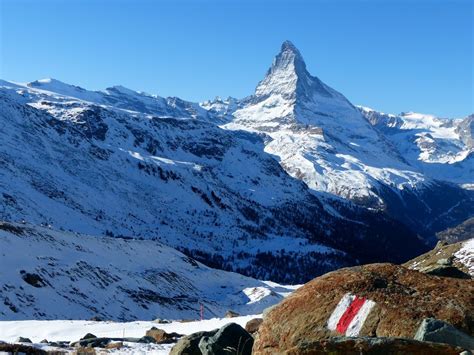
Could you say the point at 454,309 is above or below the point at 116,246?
above

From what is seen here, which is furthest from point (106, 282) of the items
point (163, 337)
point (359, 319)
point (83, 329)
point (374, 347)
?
point (374, 347)

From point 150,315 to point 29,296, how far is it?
17.9 metres

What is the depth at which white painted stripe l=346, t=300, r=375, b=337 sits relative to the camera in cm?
1309

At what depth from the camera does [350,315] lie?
1344cm

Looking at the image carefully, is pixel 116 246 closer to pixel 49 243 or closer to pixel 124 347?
pixel 49 243

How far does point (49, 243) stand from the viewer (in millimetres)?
89750

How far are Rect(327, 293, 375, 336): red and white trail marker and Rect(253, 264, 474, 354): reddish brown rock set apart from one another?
116 mm

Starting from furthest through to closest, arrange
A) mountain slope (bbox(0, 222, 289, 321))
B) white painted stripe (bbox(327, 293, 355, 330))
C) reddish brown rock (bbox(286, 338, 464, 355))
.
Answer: mountain slope (bbox(0, 222, 289, 321))
white painted stripe (bbox(327, 293, 355, 330))
reddish brown rock (bbox(286, 338, 464, 355))

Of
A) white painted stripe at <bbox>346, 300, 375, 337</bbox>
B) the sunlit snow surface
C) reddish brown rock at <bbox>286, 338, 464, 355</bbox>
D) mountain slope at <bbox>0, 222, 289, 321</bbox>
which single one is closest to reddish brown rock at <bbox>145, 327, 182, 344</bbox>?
white painted stripe at <bbox>346, 300, 375, 337</bbox>

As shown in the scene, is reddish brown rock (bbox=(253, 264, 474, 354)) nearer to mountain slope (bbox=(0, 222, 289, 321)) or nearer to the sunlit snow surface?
the sunlit snow surface

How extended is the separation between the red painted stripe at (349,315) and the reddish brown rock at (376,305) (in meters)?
0.22

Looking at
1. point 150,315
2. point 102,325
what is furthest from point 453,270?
point 150,315

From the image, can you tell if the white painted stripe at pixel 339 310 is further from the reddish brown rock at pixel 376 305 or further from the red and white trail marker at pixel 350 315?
the reddish brown rock at pixel 376 305

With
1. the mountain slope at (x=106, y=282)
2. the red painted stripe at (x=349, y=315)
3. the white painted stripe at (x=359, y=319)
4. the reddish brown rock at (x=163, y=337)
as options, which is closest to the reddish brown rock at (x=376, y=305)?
the white painted stripe at (x=359, y=319)
